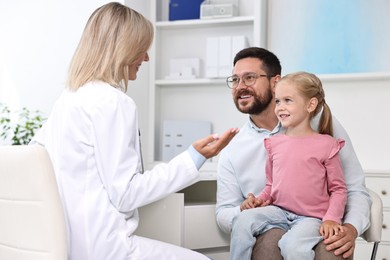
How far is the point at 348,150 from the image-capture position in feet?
7.18

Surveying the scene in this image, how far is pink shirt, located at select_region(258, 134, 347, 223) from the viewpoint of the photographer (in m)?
2.02

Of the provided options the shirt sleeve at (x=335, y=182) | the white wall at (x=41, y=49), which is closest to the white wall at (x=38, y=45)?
the white wall at (x=41, y=49)

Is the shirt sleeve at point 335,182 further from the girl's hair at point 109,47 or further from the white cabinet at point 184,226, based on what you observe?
the girl's hair at point 109,47

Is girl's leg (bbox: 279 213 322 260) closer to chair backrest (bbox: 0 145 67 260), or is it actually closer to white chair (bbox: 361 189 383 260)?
white chair (bbox: 361 189 383 260)

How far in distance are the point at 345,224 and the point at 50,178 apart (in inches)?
38.0

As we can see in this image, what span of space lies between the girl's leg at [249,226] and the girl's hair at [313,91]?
1.22 ft

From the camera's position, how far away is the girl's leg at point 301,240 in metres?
1.86

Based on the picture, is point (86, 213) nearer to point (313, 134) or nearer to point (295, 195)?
point (295, 195)

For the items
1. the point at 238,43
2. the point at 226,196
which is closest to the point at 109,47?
the point at 226,196

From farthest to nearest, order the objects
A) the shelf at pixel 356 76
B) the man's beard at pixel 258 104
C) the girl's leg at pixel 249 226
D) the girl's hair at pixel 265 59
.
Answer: the shelf at pixel 356 76 < the girl's hair at pixel 265 59 < the man's beard at pixel 258 104 < the girl's leg at pixel 249 226

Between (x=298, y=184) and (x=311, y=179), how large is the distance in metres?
0.04

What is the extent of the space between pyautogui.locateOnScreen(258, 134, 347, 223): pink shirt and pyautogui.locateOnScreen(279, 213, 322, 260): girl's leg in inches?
3.0

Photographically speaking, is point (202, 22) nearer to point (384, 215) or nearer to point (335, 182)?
point (384, 215)

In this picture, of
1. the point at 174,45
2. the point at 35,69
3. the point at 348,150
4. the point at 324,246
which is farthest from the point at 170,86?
the point at 324,246
